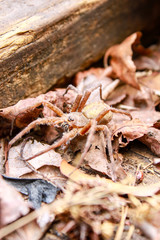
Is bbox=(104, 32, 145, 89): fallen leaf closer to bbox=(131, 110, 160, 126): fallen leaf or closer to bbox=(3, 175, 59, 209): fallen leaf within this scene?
bbox=(131, 110, 160, 126): fallen leaf

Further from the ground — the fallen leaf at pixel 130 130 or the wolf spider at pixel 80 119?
the wolf spider at pixel 80 119

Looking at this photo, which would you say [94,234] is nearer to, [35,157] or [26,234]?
[26,234]

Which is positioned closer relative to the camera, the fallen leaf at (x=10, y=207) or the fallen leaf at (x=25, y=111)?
the fallen leaf at (x=10, y=207)

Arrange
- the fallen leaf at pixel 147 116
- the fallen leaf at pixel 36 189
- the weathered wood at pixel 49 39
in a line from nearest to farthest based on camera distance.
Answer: the fallen leaf at pixel 36 189 → the weathered wood at pixel 49 39 → the fallen leaf at pixel 147 116

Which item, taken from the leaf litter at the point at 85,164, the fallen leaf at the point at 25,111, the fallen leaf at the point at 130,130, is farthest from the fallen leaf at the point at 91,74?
the fallen leaf at the point at 130,130

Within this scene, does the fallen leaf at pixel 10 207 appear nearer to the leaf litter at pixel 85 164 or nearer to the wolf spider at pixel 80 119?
the leaf litter at pixel 85 164

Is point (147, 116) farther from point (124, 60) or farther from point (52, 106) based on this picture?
point (52, 106)

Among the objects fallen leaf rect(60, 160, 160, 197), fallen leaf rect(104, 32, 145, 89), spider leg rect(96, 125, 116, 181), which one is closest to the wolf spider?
spider leg rect(96, 125, 116, 181)

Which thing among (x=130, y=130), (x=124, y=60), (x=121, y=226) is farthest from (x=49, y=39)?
(x=121, y=226)
